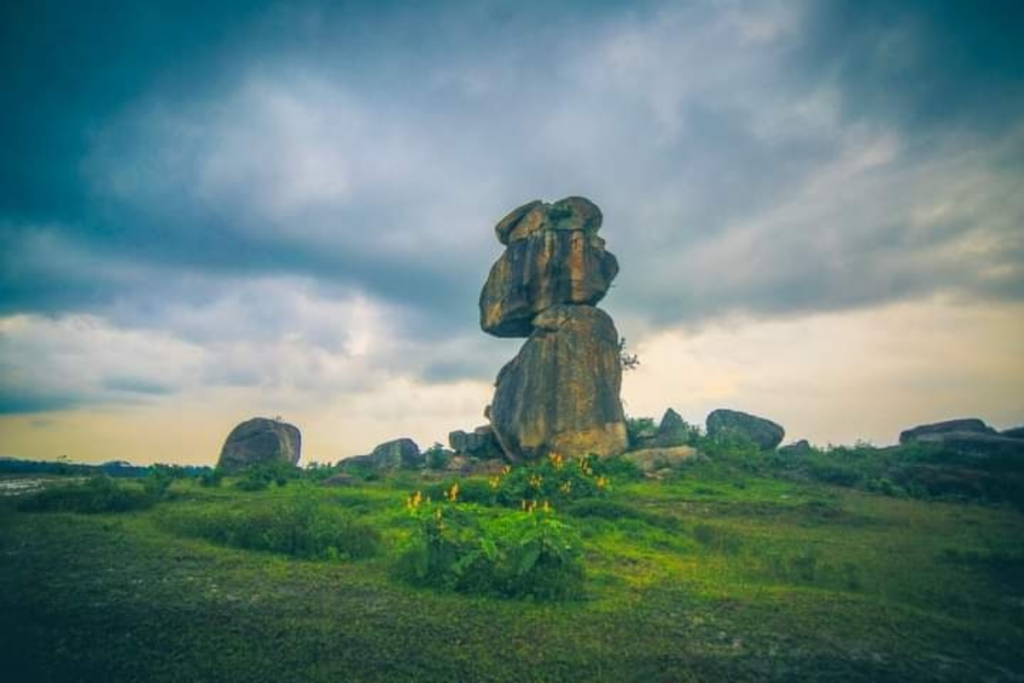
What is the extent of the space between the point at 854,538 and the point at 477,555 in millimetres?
9730

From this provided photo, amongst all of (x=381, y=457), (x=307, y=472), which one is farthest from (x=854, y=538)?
(x=381, y=457)

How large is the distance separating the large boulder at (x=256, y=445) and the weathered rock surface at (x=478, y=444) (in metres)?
10.4

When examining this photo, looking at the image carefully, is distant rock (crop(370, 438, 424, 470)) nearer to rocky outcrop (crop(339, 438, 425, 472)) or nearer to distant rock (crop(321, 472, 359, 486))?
rocky outcrop (crop(339, 438, 425, 472))

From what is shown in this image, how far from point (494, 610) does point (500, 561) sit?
4.09 ft

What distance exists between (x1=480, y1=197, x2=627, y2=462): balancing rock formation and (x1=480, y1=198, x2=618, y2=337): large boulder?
0.06m

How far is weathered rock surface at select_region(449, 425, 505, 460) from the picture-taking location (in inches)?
1159

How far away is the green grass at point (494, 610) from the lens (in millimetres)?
5305

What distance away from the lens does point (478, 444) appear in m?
30.1

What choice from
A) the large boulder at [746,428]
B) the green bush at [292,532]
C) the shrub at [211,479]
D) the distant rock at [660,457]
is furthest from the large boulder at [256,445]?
the large boulder at [746,428]

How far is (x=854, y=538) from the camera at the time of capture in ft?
41.1

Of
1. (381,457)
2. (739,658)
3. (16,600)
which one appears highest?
(381,457)

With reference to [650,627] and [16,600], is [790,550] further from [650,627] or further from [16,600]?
[16,600]

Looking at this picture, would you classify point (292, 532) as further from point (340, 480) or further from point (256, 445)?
point (256, 445)

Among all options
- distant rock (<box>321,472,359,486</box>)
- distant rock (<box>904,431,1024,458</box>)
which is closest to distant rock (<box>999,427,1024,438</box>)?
distant rock (<box>904,431,1024,458</box>)
